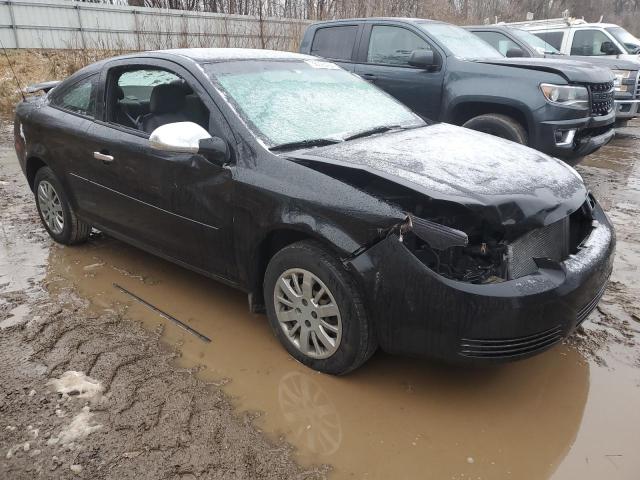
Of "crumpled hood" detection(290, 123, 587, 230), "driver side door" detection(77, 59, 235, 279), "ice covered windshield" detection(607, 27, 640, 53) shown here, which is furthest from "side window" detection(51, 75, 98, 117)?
"ice covered windshield" detection(607, 27, 640, 53)

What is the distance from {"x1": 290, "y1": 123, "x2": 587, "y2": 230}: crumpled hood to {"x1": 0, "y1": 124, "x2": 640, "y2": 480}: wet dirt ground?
941mm

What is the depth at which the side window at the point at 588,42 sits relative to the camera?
34.5ft

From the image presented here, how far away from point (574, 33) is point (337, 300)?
10.6 meters

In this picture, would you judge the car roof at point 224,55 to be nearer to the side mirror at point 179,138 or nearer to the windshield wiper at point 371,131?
the side mirror at point 179,138

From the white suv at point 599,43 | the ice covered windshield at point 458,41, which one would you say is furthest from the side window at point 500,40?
the white suv at point 599,43

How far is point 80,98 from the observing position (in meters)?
4.15

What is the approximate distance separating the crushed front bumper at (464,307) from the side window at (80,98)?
8.76ft

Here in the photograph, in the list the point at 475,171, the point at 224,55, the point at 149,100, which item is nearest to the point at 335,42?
the point at 149,100

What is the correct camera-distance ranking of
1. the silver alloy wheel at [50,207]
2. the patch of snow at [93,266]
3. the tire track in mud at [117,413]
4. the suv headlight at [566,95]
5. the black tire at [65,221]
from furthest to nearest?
the suv headlight at [566,95] → the silver alloy wheel at [50,207] → the black tire at [65,221] → the patch of snow at [93,266] → the tire track in mud at [117,413]

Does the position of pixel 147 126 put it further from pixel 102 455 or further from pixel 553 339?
pixel 553 339

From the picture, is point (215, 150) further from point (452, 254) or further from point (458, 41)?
point (458, 41)

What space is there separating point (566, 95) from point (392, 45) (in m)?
2.20

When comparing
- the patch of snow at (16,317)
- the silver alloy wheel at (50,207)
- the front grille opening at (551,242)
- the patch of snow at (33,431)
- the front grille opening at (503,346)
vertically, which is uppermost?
the front grille opening at (551,242)

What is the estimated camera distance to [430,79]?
6.25m
